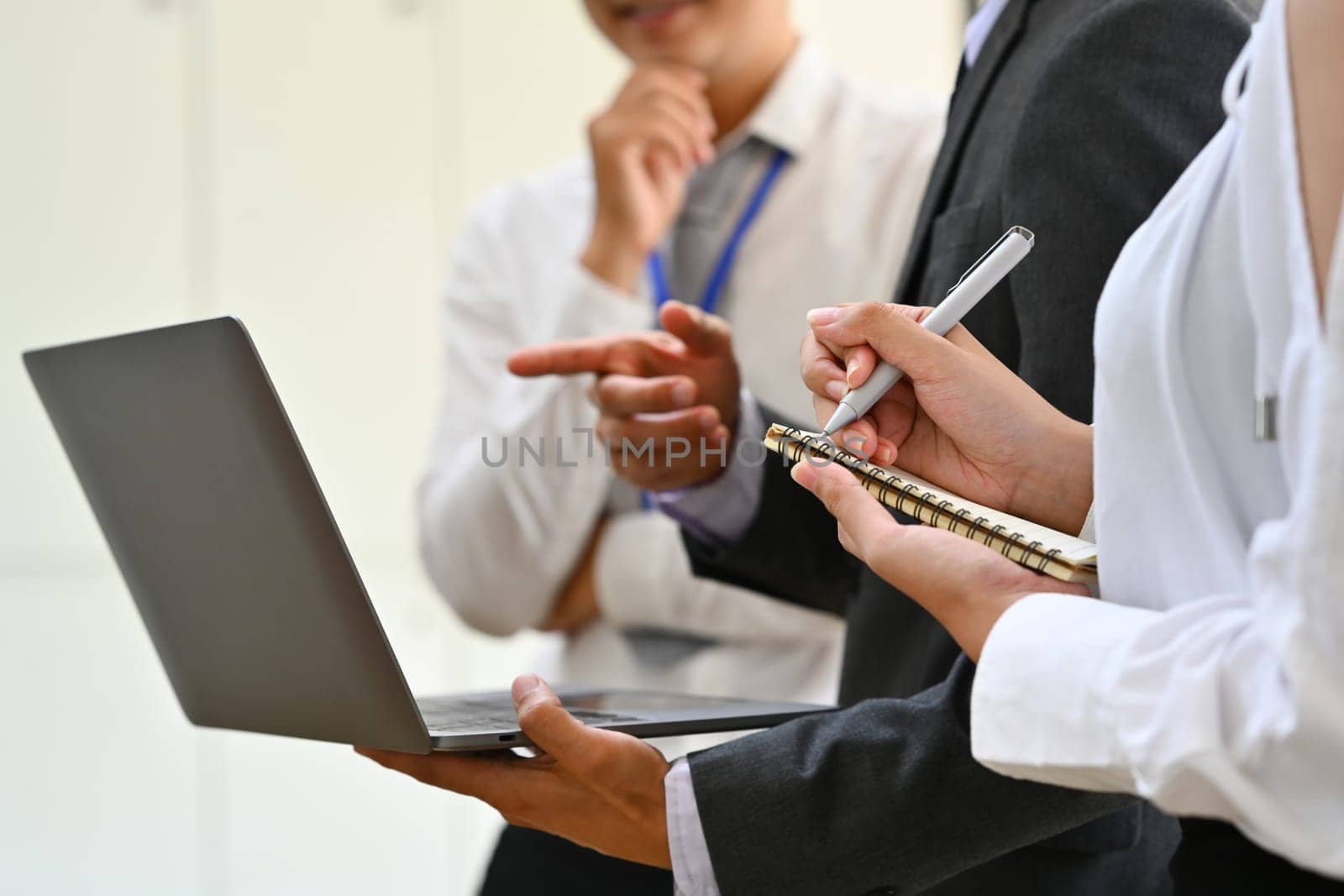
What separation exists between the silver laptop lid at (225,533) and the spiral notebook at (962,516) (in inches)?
9.8

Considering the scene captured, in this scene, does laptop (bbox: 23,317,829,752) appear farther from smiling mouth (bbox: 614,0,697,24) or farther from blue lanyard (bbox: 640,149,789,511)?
smiling mouth (bbox: 614,0,697,24)

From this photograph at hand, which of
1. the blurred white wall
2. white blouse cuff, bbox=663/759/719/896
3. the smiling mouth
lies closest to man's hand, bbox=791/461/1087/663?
white blouse cuff, bbox=663/759/719/896

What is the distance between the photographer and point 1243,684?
52 cm

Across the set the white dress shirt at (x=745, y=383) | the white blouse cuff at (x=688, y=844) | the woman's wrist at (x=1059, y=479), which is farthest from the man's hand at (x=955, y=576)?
the white dress shirt at (x=745, y=383)

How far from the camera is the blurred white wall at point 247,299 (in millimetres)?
2525

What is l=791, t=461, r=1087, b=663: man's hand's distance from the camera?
24.9 inches

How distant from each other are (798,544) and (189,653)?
525mm

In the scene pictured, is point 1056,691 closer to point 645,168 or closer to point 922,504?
point 922,504

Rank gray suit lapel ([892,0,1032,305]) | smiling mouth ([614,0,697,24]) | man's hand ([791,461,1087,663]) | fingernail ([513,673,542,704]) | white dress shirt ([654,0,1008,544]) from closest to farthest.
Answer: man's hand ([791,461,1087,663]) → fingernail ([513,673,542,704]) → gray suit lapel ([892,0,1032,305]) → white dress shirt ([654,0,1008,544]) → smiling mouth ([614,0,697,24])

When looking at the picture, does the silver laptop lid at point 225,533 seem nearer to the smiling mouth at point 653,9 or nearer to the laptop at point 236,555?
the laptop at point 236,555

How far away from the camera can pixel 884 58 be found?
3.24 metres

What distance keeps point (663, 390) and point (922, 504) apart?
1.55 feet

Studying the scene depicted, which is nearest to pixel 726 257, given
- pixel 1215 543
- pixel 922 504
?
pixel 922 504

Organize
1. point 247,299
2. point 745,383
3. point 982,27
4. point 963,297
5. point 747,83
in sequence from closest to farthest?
point 963,297 < point 982,27 < point 745,383 < point 747,83 < point 247,299
